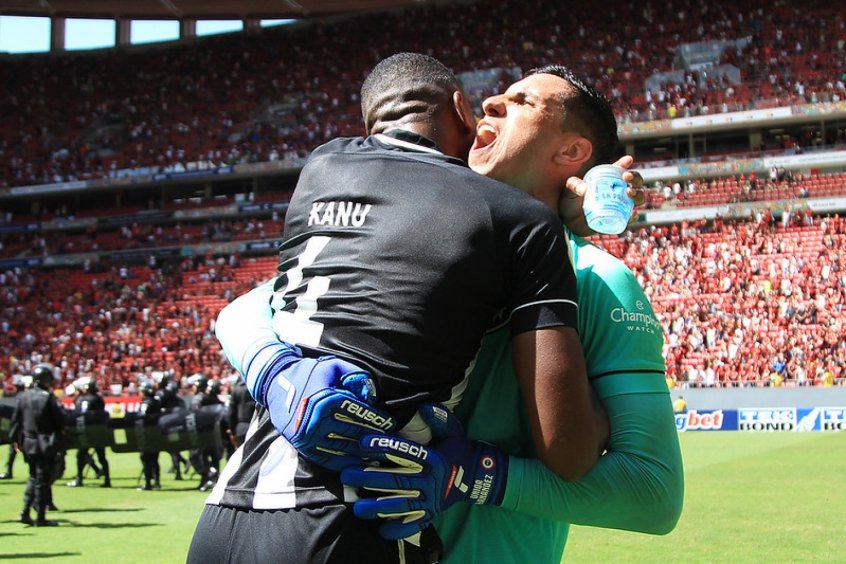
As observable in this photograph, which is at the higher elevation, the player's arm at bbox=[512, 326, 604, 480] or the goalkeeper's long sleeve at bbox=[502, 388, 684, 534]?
the player's arm at bbox=[512, 326, 604, 480]

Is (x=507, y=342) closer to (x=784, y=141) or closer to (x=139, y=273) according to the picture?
(x=784, y=141)

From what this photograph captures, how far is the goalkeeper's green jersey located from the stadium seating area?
4374cm

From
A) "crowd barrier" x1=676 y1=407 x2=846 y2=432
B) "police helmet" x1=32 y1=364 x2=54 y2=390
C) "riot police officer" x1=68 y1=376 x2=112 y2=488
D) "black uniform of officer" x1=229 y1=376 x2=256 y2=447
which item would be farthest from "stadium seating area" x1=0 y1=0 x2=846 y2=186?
"police helmet" x1=32 y1=364 x2=54 y2=390

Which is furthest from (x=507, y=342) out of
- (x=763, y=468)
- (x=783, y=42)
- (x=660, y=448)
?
(x=783, y=42)

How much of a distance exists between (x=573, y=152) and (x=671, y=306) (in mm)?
33885

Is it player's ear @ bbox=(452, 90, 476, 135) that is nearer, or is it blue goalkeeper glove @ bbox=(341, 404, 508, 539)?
blue goalkeeper glove @ bbox=(341, 404, 508, 539)

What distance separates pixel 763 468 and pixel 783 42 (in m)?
34.1

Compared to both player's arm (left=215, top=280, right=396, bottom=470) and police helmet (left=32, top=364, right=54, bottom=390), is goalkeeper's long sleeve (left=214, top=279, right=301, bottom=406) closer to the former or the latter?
player's arm (left=215, top=280, right=396, bottom=470)

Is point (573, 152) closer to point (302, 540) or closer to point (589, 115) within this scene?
point (589, 115)

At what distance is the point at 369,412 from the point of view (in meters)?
2.20

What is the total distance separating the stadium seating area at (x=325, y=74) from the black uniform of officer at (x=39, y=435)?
35609 millimetres

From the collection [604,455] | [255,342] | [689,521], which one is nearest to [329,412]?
[255,342]

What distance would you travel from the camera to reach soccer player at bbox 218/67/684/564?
2.43 meters

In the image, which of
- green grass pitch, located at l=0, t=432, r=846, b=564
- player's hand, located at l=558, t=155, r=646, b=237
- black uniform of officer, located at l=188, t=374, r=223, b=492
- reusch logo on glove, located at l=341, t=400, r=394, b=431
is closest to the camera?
reusch logo on glove, located at l=341, t=400, r=394, b=431
